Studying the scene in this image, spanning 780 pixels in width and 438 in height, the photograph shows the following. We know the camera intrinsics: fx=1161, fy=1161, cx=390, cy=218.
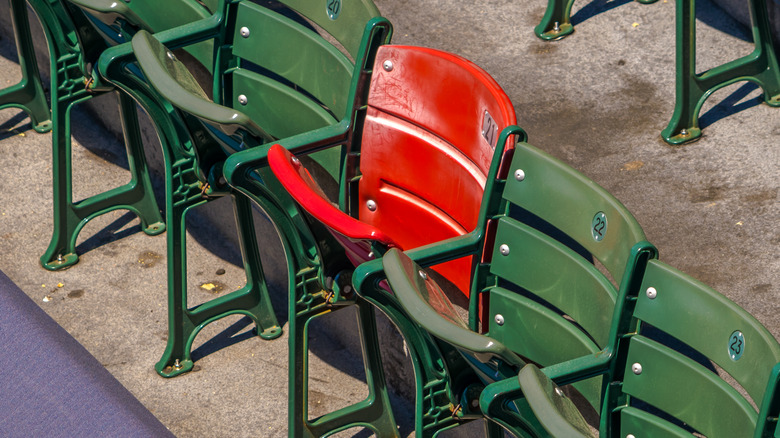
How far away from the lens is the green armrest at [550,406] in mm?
1894

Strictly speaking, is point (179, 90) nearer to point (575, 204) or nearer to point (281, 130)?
point (281, 130)

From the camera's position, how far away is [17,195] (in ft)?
13.6

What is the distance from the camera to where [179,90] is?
2645 millimetres

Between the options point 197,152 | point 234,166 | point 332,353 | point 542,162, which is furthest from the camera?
point 332,353

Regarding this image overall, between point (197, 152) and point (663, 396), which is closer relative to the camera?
point (663, 396)

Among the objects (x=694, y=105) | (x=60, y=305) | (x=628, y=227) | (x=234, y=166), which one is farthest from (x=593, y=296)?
(x=60, y=305)

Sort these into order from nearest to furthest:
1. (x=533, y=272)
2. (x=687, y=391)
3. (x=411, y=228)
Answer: (x=687, y=391) → (x=533, y=272) → (x=411, y=228)

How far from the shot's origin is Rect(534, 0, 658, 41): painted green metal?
4.32 metres

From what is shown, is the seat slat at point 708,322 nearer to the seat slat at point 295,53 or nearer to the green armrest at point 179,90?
the green armrest at point 179,90

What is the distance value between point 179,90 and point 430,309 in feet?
2.91

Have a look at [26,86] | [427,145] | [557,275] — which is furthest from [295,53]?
[26,86]

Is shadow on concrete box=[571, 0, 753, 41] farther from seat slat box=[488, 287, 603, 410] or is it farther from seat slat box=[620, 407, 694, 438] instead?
seat slat box=[620, 407, 694, 438]

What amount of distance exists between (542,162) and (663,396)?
1.79 feet

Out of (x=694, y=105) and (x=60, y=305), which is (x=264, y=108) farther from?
(x=694, y=105)
